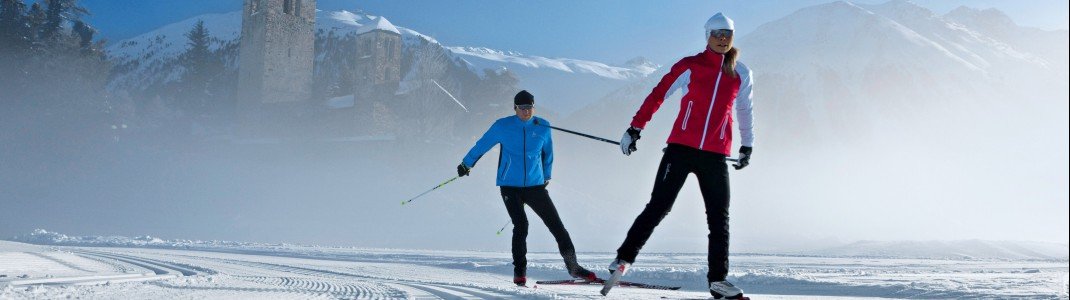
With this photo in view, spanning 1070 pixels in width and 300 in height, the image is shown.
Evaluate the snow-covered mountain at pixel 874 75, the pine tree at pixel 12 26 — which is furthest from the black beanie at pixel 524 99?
the snow-covered mountain at pixel 874 75

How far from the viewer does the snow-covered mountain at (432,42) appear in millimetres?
71875

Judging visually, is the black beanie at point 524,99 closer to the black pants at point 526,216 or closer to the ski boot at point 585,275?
the black pants at point 526,216

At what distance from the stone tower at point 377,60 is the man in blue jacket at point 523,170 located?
50.5m

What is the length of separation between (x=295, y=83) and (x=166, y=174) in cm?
1520

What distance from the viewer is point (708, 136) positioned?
482 centimetres

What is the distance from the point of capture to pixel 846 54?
89688 mm

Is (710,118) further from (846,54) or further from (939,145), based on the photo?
(846,54)

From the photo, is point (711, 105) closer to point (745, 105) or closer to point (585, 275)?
point (745, 105)

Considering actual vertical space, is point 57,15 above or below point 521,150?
above

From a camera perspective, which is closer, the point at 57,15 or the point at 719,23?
the point at 719,23

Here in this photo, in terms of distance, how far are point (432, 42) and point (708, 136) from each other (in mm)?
60863

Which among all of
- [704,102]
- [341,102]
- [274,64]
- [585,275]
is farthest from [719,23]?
[274,64]

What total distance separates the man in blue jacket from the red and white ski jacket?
2168 mm

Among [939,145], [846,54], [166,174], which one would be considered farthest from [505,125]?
[846,54]
